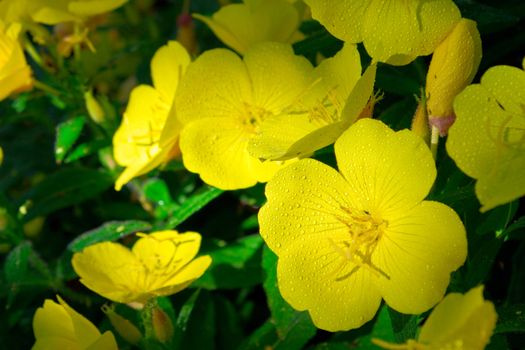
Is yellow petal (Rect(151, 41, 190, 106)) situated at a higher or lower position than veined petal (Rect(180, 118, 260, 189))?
higher

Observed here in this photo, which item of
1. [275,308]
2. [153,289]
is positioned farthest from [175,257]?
[275,308]

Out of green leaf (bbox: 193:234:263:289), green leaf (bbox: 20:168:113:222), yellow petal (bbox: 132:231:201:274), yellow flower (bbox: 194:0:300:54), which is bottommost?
green leaf (bbox: 193:234:263:289)

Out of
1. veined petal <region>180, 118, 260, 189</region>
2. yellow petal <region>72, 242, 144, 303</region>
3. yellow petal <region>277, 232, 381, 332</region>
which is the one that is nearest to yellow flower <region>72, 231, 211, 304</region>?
yellow petal <region>72, 242, 144, 303</region>

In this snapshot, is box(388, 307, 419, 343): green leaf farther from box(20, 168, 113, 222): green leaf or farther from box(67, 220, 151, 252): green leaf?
box(20, 168, 113, 222): green leaf

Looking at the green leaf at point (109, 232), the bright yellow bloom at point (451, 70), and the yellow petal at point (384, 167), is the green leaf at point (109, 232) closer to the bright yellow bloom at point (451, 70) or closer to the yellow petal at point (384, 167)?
the yellow petal at point (384, 167)

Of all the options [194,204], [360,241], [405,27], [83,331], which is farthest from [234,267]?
[405,27]

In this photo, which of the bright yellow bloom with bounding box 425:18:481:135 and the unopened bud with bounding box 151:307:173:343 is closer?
the bright yellow bloom with bounding box 425:18:481:135

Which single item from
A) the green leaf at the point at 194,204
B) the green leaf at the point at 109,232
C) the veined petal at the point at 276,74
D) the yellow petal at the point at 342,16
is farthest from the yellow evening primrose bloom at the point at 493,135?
the green leaf at the point at 109,232
